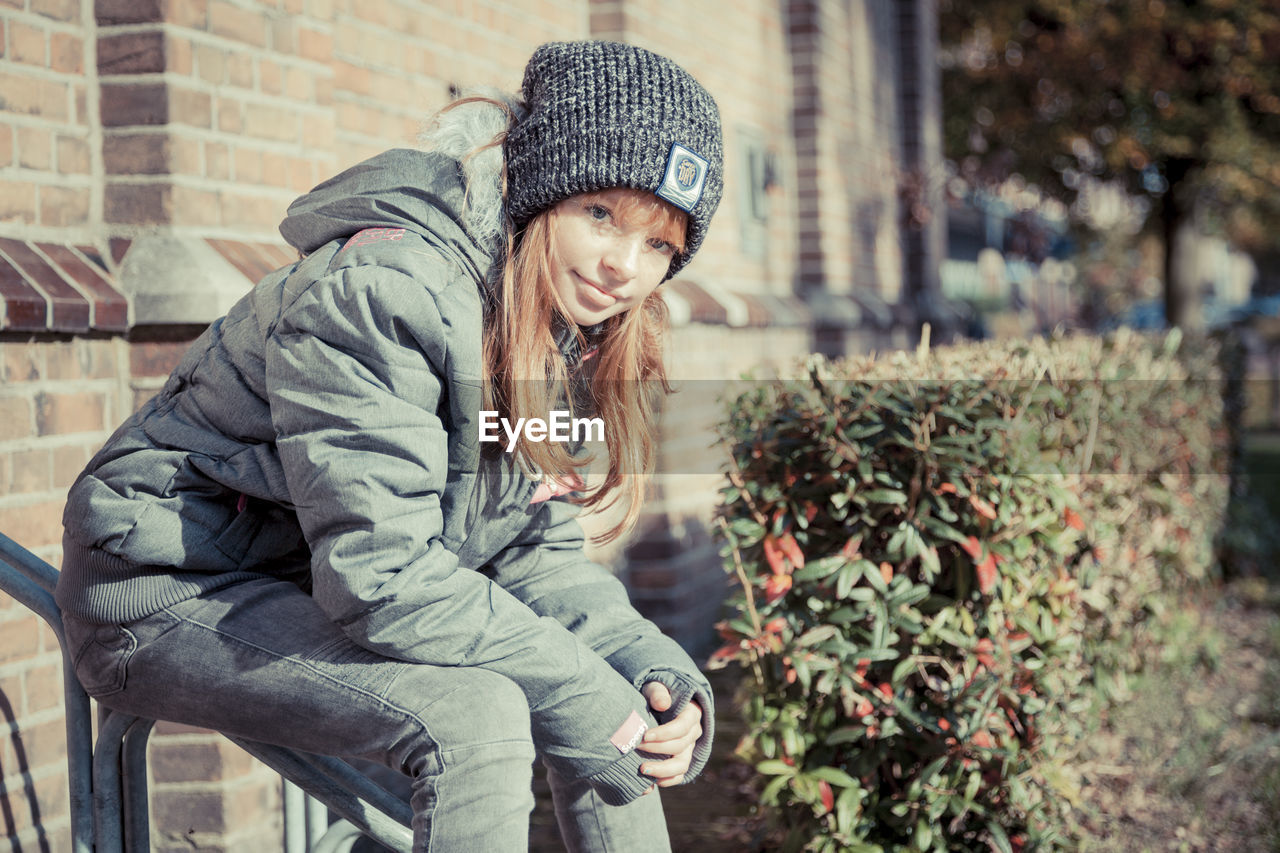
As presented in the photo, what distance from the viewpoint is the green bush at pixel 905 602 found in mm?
2768

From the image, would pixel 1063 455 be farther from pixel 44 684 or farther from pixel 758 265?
pixel 758 265

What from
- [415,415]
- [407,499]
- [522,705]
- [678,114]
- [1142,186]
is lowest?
[522,705]

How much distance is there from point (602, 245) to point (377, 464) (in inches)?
21.8

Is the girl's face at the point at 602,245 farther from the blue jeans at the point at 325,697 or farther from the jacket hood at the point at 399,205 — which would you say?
the blue jeans at the point at 325,697

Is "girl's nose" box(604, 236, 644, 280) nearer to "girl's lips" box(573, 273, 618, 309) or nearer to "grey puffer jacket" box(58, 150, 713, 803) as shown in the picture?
"girl's lips" box(573, 273, 618, 309)

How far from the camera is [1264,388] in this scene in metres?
15.9

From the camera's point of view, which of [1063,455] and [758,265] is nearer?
[1063,455]

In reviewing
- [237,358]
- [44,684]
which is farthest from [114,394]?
[237,358]

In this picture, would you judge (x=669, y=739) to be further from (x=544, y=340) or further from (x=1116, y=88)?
(x=1116, y=88)

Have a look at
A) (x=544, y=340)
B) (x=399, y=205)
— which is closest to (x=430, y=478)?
(x=544, y=340)

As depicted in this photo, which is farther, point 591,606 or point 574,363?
point 591,606

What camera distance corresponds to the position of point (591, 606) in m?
2.13

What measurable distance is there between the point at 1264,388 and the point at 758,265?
1225cm

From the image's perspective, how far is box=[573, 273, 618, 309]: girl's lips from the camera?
6.35 ft
